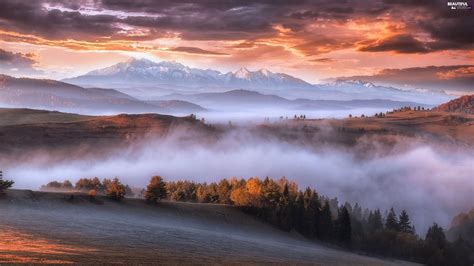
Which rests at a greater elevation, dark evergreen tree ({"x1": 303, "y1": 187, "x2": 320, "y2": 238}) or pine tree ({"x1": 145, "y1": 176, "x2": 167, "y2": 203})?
pine tree ({"x1": 145, "y1": 176, "x2": 167, "y2": 203})

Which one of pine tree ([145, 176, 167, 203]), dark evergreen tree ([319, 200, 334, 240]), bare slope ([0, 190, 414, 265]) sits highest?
pine tree ([145, 176, 167, 203])

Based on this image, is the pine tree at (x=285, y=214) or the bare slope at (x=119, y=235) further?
the pine tree at (x=285, y=214)

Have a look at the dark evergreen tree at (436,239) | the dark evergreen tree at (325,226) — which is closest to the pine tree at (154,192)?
the dark evergreen tree at (325,226)

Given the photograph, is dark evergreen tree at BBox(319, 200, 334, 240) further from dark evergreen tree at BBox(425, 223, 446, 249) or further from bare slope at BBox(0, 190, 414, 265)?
dark evergreen tree at BBox(425, 223, 446, 249)

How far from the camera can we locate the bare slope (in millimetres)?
60750

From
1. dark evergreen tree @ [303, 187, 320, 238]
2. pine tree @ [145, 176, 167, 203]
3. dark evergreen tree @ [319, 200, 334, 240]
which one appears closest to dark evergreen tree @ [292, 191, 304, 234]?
dark evergreen tree @ [303, 187, 320, 238]

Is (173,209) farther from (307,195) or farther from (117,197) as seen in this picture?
(307,195)

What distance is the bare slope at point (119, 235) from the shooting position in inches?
2392

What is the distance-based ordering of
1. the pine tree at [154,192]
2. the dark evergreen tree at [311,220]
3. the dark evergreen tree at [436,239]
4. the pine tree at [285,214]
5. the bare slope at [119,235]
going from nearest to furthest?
the bare slope at [119,235] → the pine tree at [154,192] → the pine tree at [285,214] → the dark evergreen tree at [311,220] → the dark evergreen tree at [436,239]

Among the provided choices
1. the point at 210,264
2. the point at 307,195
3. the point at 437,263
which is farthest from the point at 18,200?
the point at 437,263

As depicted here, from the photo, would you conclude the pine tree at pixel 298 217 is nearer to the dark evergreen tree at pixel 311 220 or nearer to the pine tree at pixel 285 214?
the dark evergreen tree at pixel 311 220

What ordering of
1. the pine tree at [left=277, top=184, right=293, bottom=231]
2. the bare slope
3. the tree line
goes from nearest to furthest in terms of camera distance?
the bare slope, the pine tree at [left=277, top=184, right=293, bottom=231], the tree line

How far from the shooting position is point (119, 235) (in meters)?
81.3

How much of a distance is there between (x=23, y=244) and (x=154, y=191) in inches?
2788
